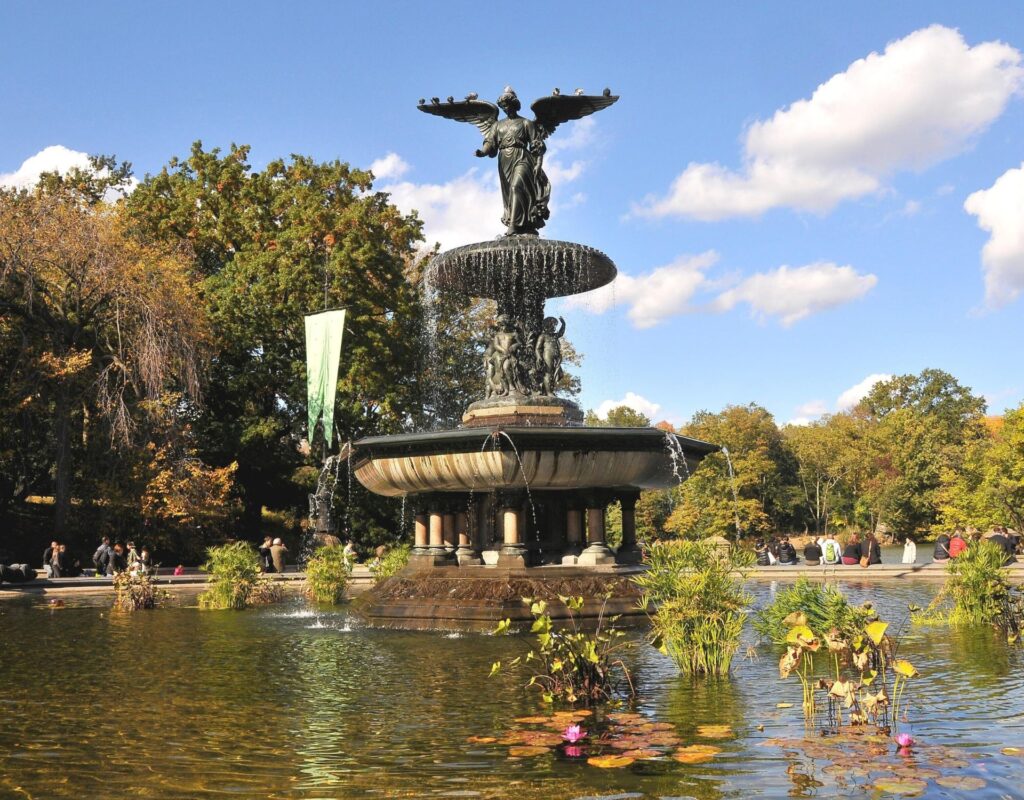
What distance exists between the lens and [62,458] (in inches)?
1126

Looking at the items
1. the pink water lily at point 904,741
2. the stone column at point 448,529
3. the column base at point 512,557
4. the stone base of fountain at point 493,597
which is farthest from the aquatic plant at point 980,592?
the stone column at point 448,529

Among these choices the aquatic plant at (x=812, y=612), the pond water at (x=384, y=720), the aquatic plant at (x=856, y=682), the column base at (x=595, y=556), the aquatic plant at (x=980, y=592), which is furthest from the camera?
the column base at (x=595, y=556)

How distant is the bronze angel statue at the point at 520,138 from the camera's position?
14.8 metres

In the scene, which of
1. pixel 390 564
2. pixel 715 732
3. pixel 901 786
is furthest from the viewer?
pixel 390 564

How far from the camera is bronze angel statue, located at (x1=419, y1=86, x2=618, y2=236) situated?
1483 centimetres

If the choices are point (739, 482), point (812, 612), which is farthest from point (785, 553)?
point (739, 482)

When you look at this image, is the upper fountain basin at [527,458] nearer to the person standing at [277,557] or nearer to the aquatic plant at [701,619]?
the aquatic plant at [701,619]

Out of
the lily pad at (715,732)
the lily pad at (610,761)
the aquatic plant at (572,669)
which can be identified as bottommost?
the lily pad at (715,732)

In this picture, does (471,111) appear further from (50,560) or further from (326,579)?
(50,560)

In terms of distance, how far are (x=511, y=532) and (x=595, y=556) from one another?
3.74ft

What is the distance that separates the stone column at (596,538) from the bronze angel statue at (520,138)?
14.5 ft

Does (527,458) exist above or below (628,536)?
above

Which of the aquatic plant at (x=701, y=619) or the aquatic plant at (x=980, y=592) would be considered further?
the aquatic plant at (x=980, y=592)

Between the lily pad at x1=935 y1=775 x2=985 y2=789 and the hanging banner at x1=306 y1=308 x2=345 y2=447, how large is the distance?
23.2 meters
